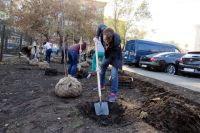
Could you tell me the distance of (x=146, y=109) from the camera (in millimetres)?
5645

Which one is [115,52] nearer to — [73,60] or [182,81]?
[73,60]

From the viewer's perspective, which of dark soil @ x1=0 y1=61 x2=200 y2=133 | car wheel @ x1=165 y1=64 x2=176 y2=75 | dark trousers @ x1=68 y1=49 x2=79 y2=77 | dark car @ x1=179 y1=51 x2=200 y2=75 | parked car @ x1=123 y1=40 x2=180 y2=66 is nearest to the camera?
dark soil @ x1=0 y1=61 x2=200 y2=133

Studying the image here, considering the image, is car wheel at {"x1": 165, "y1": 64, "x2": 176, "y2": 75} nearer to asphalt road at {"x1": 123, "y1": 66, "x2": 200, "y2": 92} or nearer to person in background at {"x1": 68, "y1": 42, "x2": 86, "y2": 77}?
asphalt road at {"x1": 123, "y1": 66, "x2": 200, "y2": 92}

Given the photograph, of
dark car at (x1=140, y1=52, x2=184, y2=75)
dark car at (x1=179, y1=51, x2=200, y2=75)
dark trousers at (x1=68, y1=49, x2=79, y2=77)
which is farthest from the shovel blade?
dark car at (x1=140, y1=52, x2=184, y2=75)

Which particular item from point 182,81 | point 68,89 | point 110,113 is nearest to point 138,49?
point 182,81

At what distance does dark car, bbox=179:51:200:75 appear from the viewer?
14.5 meters

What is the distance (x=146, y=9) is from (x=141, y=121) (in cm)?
3813

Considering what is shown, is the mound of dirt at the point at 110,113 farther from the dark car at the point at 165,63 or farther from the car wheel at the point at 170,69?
the car wheel at the point at 170,69

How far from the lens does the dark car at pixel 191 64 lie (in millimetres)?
14477

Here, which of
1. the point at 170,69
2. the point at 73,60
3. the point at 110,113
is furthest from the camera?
the point at 170,69

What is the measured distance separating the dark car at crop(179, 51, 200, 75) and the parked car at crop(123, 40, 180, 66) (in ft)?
21.5

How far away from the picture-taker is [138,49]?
72.1 ft

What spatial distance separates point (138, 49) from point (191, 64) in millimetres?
7458

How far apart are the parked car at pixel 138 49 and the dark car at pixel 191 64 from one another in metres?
6.57
